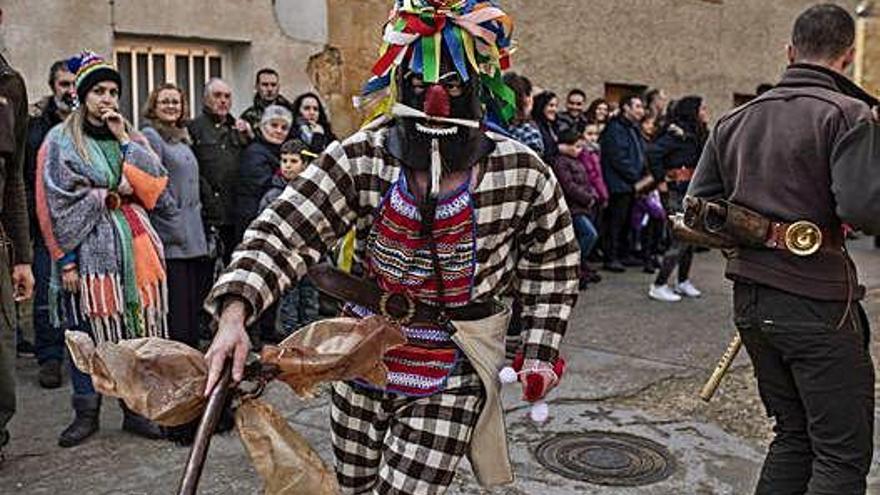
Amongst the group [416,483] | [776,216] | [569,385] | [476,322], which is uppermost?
[776,216]

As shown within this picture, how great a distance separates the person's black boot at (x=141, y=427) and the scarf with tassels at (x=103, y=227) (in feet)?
1.36

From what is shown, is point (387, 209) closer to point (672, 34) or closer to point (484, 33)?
point (484, 33)

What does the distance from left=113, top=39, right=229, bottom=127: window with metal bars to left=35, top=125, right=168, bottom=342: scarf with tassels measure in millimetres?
3520

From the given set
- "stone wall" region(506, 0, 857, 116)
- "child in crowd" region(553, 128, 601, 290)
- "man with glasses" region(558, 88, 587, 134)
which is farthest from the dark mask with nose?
"stone wall" region(506, 0, 857, 116)

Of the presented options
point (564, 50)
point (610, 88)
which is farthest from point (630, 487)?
point (610, 88)

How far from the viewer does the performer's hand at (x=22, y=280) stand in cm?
449

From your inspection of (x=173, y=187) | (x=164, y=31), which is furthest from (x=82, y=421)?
(x=164, y=31)

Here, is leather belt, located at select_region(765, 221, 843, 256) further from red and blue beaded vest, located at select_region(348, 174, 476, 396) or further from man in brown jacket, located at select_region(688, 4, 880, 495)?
red and blue beaded vest, located at select_region(348, 174, 476, 396)

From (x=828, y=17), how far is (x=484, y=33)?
1325mm

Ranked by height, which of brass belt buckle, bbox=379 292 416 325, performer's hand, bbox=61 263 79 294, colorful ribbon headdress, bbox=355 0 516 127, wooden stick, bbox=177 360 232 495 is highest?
colorful ribbon headdress, bbox=355 0 516 127

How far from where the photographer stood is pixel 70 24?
766cm

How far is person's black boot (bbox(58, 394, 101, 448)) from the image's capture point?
4.75 meters

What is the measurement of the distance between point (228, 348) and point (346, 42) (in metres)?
7.87

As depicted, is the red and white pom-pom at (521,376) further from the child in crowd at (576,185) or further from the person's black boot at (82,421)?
the child in crowd at (576,185)
